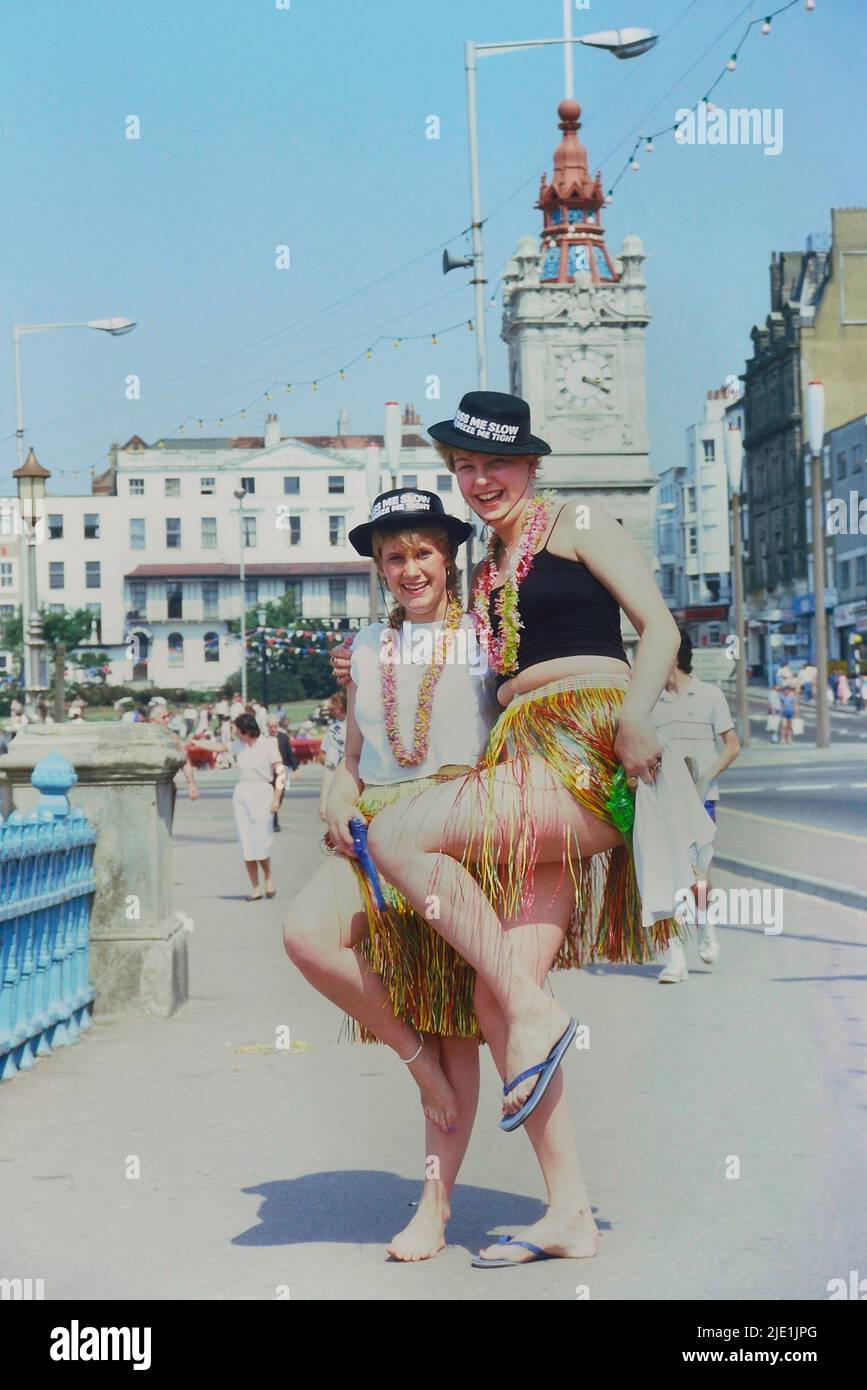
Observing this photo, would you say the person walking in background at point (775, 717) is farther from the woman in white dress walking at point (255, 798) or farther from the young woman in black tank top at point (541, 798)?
the young woman in black tank top at point (541, 798)

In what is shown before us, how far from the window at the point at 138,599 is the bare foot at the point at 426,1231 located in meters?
97.5

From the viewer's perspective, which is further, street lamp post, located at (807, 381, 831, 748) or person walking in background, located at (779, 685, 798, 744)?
person walking in background, located at (779, 685, 798, 744)

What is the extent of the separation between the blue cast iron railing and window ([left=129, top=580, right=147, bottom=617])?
306 feet

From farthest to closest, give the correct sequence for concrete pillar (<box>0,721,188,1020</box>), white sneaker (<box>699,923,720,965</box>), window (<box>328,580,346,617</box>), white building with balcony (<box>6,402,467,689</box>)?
window (<box>328,580,346,617</box>) → white building with balcony (<box>6,402,467,689</box>) → white sneaker (<box>699,923,720,965</box>) → concrete pillar (<box>0,721,188,1020</box>)

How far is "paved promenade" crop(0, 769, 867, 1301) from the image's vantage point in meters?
4.39

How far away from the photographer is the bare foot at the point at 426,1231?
14.7 feet

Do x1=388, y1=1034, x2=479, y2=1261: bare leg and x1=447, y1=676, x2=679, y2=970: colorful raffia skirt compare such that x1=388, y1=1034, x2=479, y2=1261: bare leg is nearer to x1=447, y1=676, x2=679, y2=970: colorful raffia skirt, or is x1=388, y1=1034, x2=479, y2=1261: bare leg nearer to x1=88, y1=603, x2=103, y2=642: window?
x1=447, y1=676, x2=679, y2=970: colorful raffia skirt

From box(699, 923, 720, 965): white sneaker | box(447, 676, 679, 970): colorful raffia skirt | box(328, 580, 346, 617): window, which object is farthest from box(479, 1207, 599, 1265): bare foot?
box(328, 580, 346, 617): window

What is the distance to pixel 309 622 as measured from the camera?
89688 mm

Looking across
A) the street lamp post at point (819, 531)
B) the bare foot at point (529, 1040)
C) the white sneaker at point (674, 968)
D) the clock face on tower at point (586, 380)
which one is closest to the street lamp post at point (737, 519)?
the street lamp post at point (819, 531)

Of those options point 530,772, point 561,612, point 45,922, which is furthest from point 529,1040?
point 45,922

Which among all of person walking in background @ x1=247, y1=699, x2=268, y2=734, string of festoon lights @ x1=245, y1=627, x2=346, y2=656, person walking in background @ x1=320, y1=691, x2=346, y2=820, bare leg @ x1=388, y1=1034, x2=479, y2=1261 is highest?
string of festoon lights @ x1=245, y1=627, x2=346, y2=656

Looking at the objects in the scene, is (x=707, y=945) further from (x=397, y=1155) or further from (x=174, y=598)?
(x=174, y=598)

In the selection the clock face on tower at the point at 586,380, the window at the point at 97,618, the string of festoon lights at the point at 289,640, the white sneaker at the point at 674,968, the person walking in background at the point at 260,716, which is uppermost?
the clock face on tower at the point at 586,380
